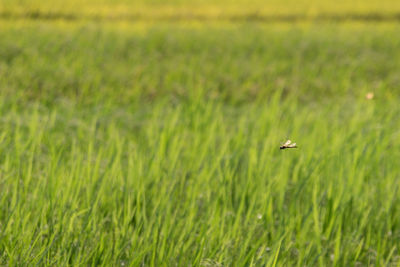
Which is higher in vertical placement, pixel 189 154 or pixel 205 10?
pixel 205 10

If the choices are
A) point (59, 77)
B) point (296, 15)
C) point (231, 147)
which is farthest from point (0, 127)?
point (296, 15)

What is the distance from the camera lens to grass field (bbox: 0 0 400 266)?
2.48 metres

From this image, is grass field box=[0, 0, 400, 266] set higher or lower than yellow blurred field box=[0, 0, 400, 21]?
lower

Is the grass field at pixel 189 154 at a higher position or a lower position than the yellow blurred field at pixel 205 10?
lower

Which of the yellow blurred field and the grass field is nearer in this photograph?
the grass field

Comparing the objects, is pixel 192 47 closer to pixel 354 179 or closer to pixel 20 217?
pixel 354 179

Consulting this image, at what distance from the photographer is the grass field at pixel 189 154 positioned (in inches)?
97.7

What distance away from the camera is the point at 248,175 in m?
3.25

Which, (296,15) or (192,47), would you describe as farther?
(296,15)

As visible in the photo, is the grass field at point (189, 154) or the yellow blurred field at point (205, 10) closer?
the grass field at point (189, 154)

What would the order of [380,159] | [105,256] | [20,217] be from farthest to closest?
[380,159] < [20,217] < [105,256]

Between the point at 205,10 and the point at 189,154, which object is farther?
the point at 205,10

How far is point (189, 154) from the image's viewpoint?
147 inches

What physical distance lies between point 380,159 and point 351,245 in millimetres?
1286
